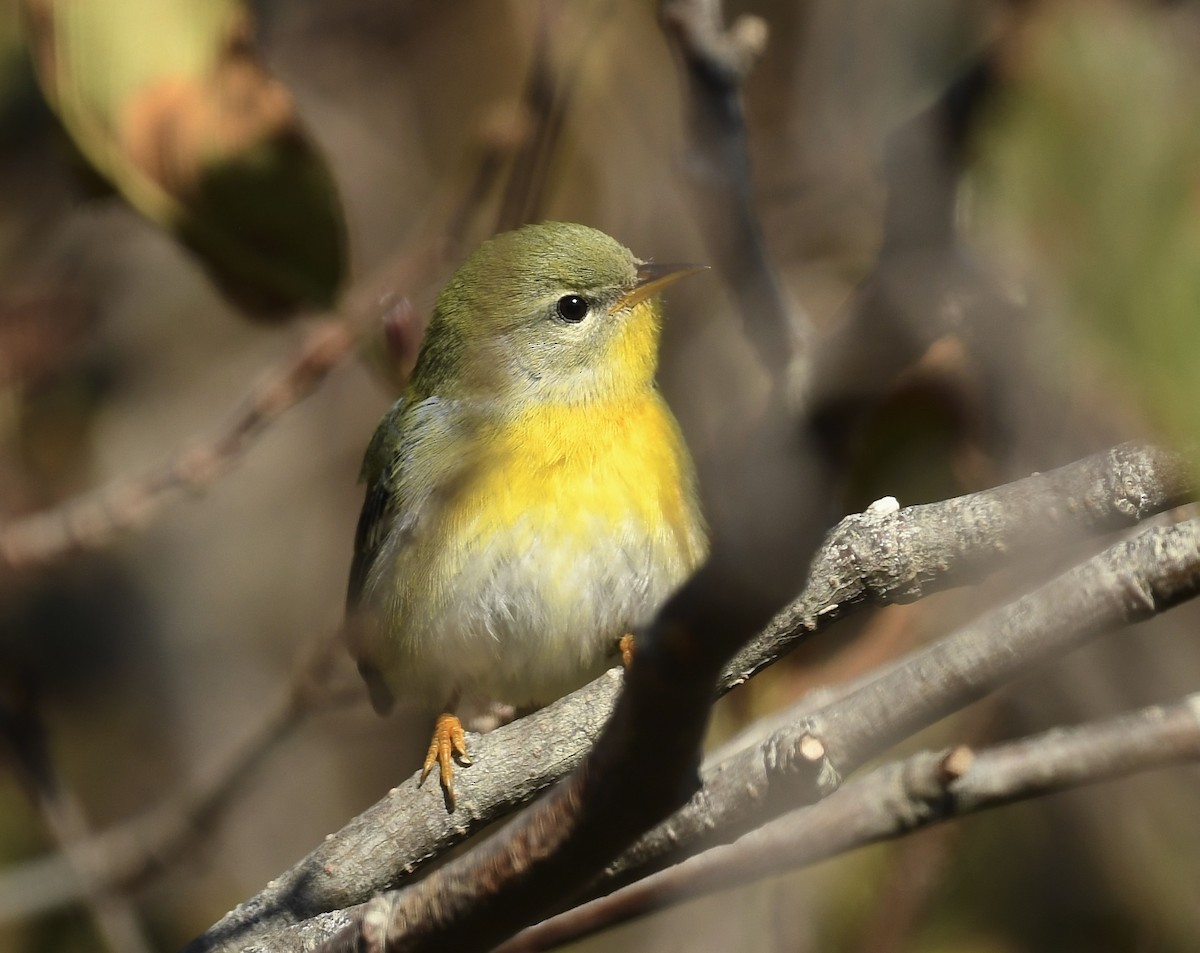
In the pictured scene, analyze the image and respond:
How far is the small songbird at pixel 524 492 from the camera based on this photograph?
3.18 metres

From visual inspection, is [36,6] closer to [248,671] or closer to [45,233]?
[45,233]

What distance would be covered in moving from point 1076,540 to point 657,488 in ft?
5.62

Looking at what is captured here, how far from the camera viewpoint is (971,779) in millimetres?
2246

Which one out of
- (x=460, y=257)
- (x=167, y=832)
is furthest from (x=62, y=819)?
(x=460, y=257)

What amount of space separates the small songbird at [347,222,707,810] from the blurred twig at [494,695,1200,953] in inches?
25.2

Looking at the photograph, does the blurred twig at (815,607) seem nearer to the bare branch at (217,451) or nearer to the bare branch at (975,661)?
the bare branch at (975,661)

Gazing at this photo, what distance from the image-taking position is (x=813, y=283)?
4.68 meters

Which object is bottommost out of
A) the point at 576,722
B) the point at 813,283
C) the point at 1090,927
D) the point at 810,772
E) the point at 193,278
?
the point at 1090,927

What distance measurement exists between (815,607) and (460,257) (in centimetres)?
213

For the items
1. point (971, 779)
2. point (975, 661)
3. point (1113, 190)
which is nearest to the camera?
point (1113, 190)

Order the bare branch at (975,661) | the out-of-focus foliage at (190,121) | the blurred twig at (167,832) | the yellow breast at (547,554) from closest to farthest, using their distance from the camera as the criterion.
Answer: the bare branch at (975,661) → the out-of-focus foliage at (190,121) → the yellow breast at (547,554) → the blurred twig at (167,832)

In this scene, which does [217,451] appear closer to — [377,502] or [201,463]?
[201,463]

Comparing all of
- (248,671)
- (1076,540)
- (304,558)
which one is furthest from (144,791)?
(1076,540)

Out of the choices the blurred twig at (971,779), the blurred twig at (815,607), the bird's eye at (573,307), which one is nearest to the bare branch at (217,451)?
the bird's eye at (573,307)
